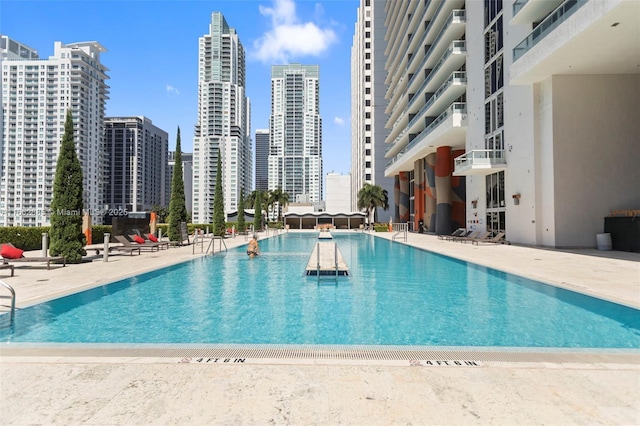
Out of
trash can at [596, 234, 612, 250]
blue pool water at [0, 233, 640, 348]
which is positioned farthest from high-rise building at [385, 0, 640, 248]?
blue pool water at [0, 233, 640, 348]

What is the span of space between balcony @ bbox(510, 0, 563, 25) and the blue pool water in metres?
15.6

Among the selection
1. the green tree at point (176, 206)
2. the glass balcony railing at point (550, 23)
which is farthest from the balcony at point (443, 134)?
the green tree at point (176, 206)

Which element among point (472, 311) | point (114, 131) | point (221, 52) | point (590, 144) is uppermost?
point (221, 52)

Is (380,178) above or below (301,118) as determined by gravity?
below

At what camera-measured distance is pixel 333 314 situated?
6.62m

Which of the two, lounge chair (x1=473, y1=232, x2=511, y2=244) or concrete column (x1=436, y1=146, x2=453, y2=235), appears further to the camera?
concrete column (x1=436, y1=146, x2=453, y2=235)

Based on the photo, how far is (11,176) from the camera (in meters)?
108

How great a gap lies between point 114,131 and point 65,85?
3249 centimetres

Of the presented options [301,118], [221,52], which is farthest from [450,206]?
[301,118]

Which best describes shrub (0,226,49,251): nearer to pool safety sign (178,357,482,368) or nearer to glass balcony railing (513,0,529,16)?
pool safety sign (178,357,482,368)

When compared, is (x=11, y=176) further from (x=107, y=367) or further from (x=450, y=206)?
(x=107, y=367)

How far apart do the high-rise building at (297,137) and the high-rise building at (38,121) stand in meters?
81.8

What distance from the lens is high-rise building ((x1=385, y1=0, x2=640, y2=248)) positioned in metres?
15.7

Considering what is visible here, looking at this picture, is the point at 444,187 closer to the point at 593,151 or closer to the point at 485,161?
the point at 485,161
